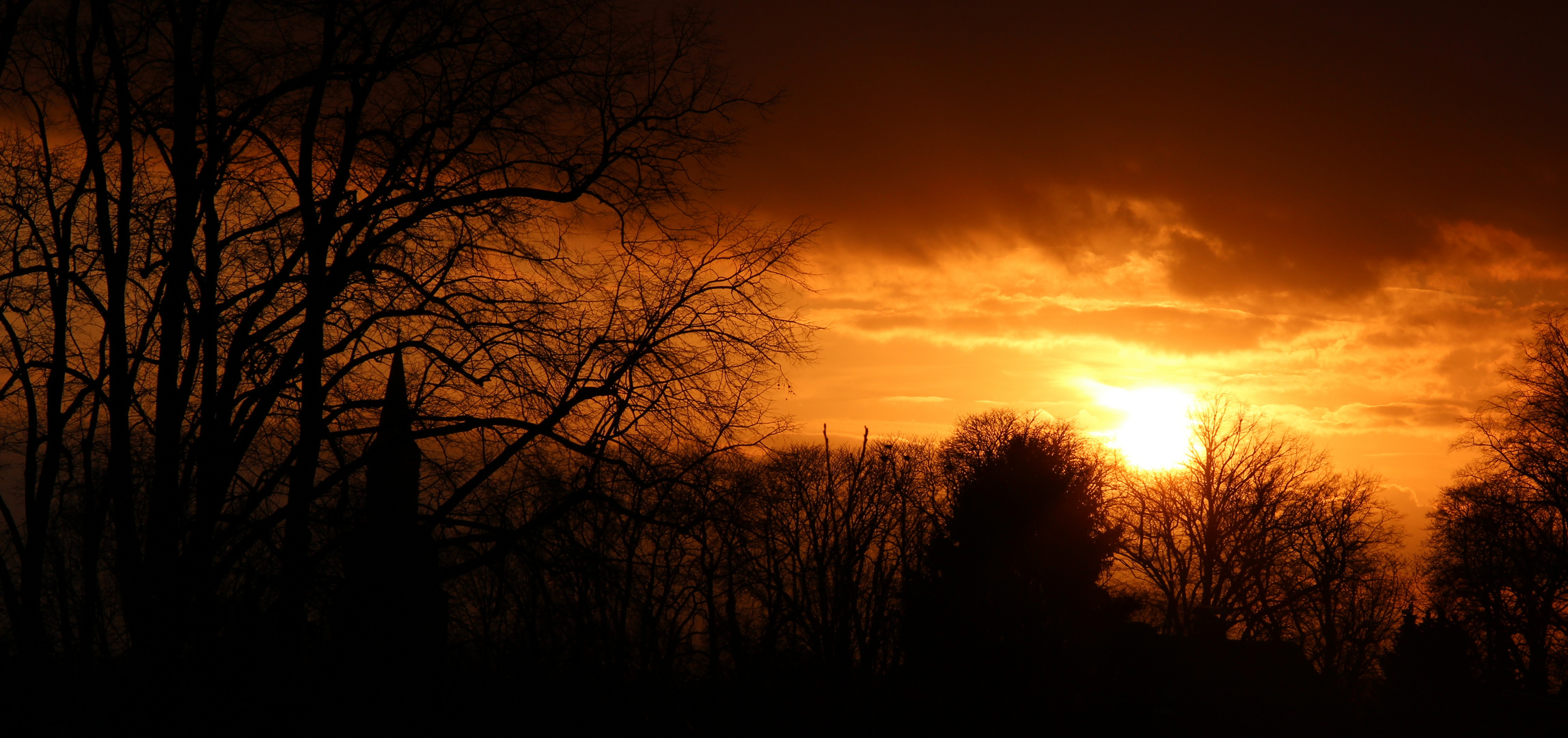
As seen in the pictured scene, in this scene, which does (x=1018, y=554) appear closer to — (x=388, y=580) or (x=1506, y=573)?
(x=1506, y=573)

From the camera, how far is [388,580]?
8438mm

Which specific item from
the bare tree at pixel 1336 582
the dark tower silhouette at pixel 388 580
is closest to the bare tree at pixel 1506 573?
the bare tree at pixel 1336 582

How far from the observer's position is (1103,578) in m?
25.7

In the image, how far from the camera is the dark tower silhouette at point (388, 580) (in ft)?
27.7

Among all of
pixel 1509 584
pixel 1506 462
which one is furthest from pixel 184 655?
pixel 1509 584

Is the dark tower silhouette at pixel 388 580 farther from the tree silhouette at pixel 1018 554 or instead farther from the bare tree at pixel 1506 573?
the bare tree at pixel 1506 573

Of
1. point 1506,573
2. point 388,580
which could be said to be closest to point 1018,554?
point 1506,573

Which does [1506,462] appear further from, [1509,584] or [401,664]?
[401,664]

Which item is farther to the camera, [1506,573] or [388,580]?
[1506,573]

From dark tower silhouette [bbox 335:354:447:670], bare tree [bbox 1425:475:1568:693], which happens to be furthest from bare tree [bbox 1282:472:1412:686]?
dark tower silhouette [bbox 335:354:447:670]

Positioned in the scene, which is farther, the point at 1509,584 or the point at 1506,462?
the point at 1509,584

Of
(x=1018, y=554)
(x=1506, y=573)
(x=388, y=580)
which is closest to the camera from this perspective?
(x=388, y=580)

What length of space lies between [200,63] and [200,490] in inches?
146

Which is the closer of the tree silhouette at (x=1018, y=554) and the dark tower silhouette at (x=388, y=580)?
the dark tower silhouette at (x=388, y=580)
